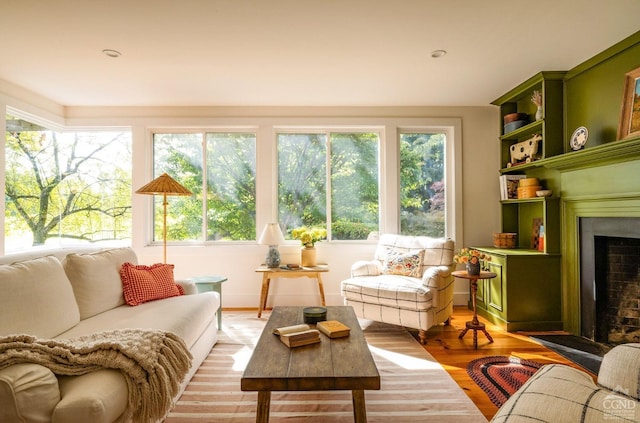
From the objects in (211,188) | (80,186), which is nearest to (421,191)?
(211,188)

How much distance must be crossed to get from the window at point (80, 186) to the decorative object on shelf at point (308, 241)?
2.17m

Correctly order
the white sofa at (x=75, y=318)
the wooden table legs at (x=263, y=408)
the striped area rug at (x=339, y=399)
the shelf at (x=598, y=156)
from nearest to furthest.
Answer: the white sofa at (x=75, y=318) → the wooden table legs at (x=263, y=408) → the striped area rug at (x=339, y=399) → the shelf at (x=598, y=156)

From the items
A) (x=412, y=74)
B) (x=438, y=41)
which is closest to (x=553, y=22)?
(x=438, y=41)

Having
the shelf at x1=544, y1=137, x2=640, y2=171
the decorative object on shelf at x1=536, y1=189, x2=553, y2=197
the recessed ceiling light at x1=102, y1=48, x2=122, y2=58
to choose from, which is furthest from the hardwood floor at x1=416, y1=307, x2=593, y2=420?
the recessed ceiling light at x1=102, y1=48, x2=122, y2=58

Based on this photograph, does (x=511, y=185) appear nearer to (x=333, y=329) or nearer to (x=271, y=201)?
(x=271, y=201)

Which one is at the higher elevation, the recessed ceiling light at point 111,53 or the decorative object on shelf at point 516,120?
the recessed ceiling light at point 111,53

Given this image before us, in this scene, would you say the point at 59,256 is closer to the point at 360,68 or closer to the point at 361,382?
the point at 361,382

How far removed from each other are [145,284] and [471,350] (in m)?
2.66

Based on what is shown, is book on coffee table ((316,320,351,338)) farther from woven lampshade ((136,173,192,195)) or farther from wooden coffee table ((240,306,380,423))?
woven lampshade ((136,173,192,195))

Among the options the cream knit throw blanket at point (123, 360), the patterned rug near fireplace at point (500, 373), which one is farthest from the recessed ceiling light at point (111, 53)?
the patterned rug near fireplace at point (500, 373)

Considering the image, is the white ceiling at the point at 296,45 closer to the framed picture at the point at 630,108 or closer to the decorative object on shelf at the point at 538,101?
the decorative object on shelf at the point at 538,101

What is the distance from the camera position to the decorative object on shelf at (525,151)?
11.2 feet

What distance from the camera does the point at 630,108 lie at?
2.55m

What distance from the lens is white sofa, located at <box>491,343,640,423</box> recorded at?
38.2 inches
